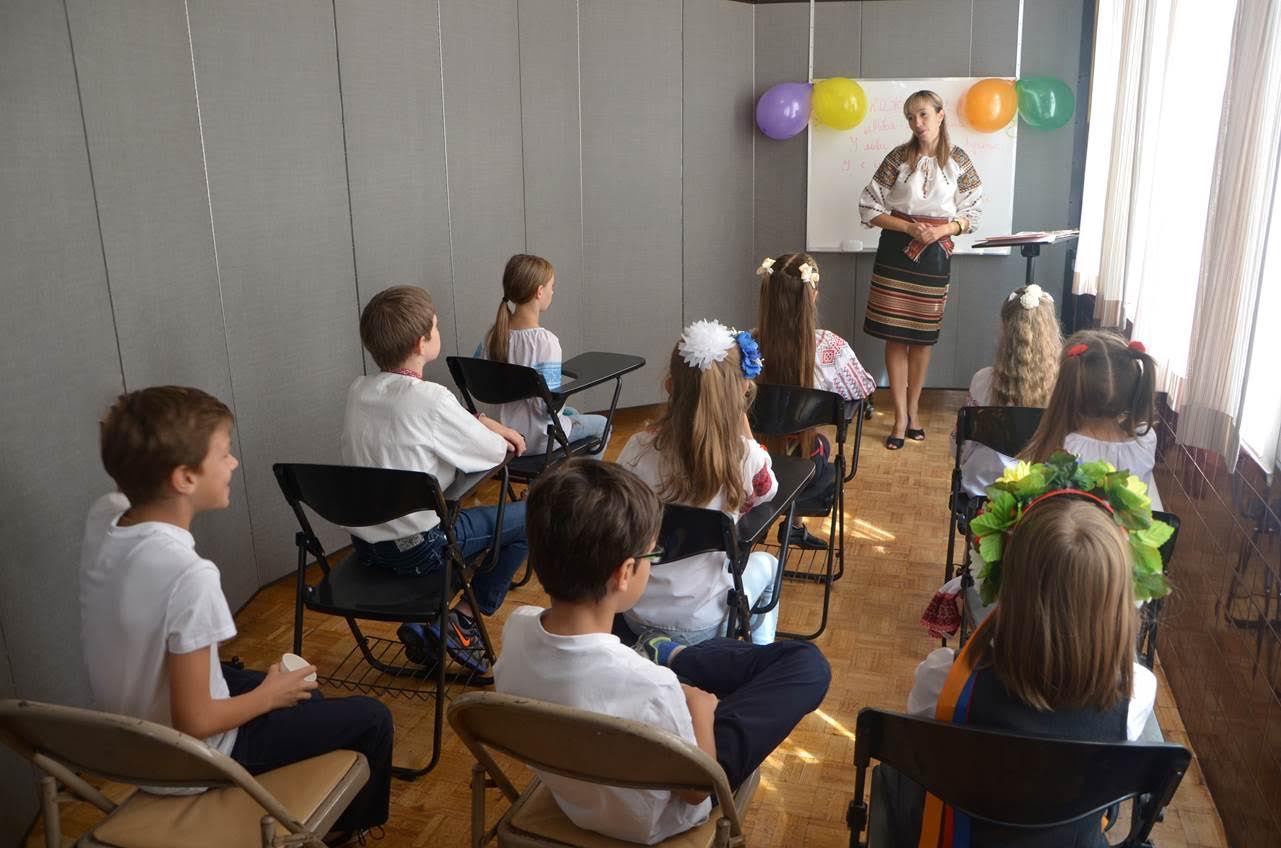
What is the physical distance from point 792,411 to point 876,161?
9.72 feet

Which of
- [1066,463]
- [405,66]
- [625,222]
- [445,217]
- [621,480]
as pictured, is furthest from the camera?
[625,222]

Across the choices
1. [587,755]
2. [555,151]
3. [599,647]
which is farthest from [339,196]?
[587,755]

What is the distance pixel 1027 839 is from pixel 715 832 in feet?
1.49

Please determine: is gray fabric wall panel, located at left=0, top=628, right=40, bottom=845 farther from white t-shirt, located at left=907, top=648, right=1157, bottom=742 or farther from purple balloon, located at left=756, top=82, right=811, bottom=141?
purple balloon, located at left=756, top=82, right=811, bottom=141

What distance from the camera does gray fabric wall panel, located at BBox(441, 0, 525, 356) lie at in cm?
439

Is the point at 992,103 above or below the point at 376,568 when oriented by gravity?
above

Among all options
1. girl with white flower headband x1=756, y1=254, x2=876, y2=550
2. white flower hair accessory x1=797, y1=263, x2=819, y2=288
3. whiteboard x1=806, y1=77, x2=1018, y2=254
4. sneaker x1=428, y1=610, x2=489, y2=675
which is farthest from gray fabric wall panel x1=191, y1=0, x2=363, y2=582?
whiteboard x1=806, y1=77, x2=1018, y2=254

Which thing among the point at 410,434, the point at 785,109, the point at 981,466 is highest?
the point at 785,109

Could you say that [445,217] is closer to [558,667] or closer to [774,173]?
[774,173]

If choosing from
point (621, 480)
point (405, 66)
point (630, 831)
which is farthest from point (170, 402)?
point (405, 66)

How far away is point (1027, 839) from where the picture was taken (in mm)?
1474

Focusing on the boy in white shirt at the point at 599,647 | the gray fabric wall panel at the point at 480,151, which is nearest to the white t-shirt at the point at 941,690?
the boy in white shirt at the point at 599,647

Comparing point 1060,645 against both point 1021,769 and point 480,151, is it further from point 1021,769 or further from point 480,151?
point 480,151

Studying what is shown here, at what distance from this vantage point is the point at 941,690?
1.59 metres
